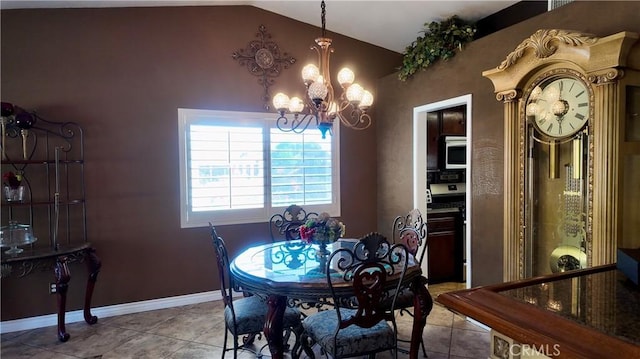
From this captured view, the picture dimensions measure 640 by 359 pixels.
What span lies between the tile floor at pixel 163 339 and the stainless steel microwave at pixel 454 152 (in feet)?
6.17

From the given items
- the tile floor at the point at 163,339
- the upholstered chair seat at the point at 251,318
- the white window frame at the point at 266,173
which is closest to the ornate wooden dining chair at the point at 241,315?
the upholstered chair seat at the point at 251,318

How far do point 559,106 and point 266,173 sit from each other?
9.73 feet

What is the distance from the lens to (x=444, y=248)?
464cm

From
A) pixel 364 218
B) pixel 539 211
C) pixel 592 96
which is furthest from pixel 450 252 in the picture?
pixel 592 96

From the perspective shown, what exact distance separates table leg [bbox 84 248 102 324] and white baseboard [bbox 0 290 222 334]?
16 cm

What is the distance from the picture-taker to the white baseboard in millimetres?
3502

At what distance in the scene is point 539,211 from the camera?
2816mm

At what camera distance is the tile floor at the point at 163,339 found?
301cm

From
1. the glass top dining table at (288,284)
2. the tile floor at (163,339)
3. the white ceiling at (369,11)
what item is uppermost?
the white ceiling at (369,11)

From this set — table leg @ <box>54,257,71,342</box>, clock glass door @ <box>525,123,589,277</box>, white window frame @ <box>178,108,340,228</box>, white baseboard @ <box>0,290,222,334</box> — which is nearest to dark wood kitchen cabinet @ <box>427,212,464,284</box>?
white window frame @ <box>178,108,340,228</box>

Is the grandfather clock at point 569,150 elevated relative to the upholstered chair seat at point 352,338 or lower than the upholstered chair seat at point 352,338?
elevated

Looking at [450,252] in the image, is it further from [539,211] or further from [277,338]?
[277,338]

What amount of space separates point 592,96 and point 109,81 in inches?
162

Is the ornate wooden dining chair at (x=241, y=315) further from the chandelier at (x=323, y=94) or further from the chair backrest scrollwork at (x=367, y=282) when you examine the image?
the chandelier at (x=323, y=94)
